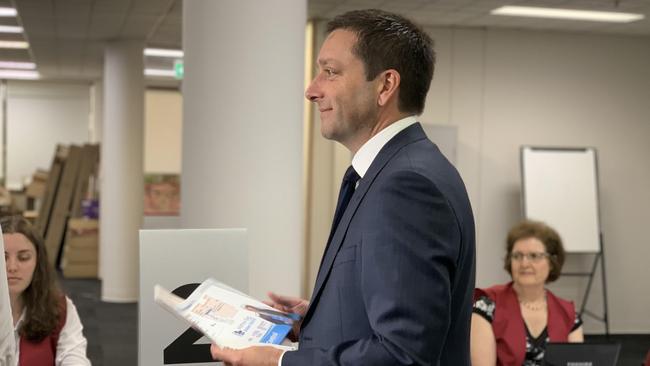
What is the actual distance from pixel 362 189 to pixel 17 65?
42.2ft

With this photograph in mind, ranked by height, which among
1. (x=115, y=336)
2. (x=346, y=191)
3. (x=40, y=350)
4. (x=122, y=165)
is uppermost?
(x=122, y=165)

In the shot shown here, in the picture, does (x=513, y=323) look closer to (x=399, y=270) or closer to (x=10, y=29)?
(x=399, y=270)

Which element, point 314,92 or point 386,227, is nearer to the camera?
point 386,227

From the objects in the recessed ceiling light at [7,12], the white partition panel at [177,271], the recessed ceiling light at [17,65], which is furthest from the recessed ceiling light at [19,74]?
the white partition panel at [177,271]

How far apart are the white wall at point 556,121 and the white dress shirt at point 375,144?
21.3 ft

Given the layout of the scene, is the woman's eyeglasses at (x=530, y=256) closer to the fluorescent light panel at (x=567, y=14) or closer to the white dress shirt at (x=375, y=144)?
the white dress shirt at (x=375, y=144)

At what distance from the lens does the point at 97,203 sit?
11766mm

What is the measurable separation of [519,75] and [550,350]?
5.94 m

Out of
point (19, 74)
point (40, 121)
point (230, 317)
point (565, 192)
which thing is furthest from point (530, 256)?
point (40, 121)

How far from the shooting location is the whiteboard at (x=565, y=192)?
7.86m

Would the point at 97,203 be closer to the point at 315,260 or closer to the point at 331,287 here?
the point at 315,260

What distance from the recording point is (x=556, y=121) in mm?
8344

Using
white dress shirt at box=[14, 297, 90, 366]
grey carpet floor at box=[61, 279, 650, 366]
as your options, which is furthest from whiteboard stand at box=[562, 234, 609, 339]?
white dress shirt at box=[14, 297, 90, 366]

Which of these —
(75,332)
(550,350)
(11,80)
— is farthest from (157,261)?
(11,80)
